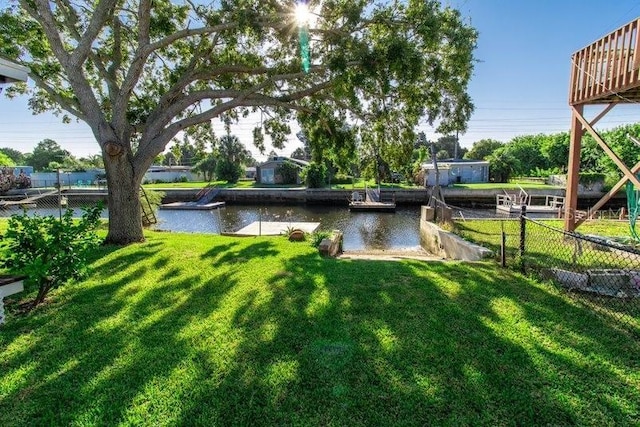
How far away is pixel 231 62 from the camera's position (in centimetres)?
963

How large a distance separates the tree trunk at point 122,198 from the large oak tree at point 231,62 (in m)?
0.02

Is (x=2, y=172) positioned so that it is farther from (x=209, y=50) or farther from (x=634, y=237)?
(x=634, y=237)

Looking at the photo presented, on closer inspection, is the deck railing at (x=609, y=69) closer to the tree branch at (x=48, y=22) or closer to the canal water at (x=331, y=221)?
the canal water at (x=331, y=221)

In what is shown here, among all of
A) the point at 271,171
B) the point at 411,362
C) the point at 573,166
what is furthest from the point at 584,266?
the point at 271,171

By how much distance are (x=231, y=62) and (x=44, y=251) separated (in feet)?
25.0

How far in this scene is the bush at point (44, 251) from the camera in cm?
349

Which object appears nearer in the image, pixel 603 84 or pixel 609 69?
pixel 609 69

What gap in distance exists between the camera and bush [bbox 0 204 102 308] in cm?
349

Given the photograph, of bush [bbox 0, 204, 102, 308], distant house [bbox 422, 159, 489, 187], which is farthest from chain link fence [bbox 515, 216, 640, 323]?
distant house [bbox 422, 159, 489, 187]

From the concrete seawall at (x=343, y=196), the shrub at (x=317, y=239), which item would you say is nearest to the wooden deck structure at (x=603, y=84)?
the shrub at (x=317, y=239)

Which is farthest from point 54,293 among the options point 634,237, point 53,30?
point 634,237

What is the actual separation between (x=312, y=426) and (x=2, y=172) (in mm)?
43277

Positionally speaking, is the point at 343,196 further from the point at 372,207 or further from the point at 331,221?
the point at 331,221

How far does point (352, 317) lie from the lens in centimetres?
360
